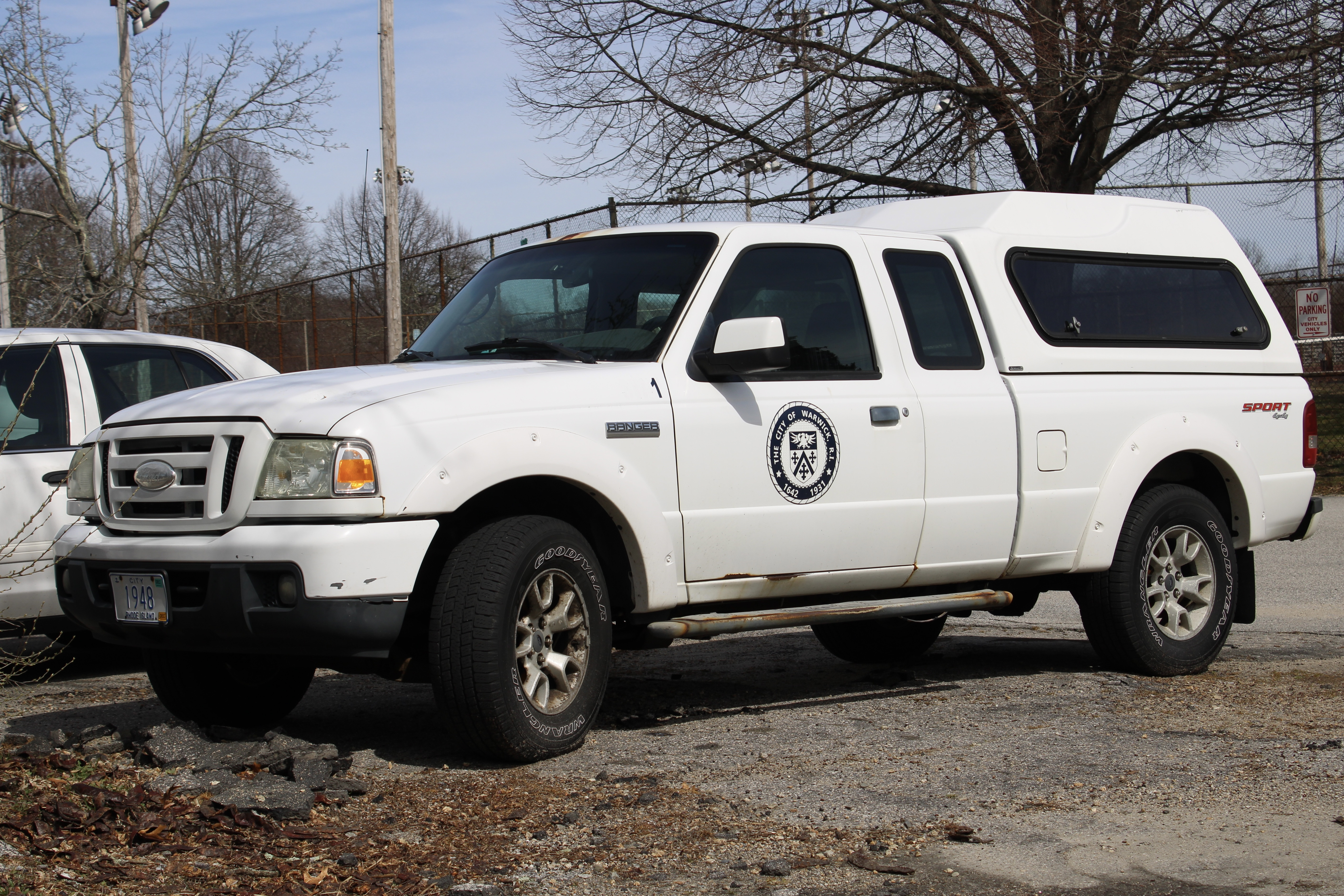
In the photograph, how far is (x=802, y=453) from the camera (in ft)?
18.3

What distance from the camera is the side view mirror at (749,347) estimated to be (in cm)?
525

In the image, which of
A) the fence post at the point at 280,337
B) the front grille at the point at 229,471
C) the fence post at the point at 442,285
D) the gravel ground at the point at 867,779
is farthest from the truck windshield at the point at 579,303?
the fence post at the point at 280,337

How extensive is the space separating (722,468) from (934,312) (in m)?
1.54

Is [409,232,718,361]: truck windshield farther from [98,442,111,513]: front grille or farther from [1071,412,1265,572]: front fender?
[1071,412,1265,572]: front fender

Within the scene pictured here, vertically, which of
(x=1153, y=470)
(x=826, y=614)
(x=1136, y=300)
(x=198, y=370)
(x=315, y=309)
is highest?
(x=315, y=309)

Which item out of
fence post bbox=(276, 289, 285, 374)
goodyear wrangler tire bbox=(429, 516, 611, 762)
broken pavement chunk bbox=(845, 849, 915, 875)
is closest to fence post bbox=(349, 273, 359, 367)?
fence post bbox=(276, 289, 285, 374)

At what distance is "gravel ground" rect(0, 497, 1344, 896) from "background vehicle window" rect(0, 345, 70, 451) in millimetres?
1253

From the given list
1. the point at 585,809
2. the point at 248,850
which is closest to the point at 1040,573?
the point at 585,809

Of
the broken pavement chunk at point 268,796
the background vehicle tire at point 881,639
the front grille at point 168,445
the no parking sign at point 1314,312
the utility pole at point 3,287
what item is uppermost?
the utility pole at point 3,287

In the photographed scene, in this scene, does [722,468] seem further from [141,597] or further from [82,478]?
[82,478]

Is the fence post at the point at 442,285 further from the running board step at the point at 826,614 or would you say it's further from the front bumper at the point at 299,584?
the front bumper at the point at 299,584

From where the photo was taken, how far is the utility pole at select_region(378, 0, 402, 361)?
17266mm

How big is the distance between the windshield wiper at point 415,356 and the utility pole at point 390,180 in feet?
36.1

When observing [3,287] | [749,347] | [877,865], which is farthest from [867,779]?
[3,287]
